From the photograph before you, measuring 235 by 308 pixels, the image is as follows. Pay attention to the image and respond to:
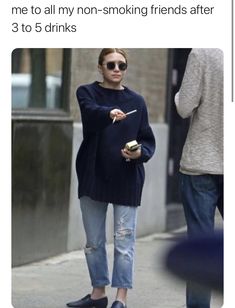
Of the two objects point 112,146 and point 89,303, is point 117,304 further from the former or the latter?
point 112,146

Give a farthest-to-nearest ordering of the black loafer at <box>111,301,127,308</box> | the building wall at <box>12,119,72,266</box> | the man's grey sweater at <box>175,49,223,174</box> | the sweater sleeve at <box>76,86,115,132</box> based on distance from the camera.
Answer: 1. the building wall at <box>12,119,72,266</box>
2. the black loafer at <box>111,301,127,308</box>
3. the sweater sleeve at <box>76,86,115,132</box>
4. the man's grey sweater at <box>175,49,223,174</box>

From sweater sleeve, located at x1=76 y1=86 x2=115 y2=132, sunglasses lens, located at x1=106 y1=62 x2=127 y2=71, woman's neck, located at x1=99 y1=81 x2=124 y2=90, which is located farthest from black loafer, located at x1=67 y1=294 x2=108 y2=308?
sunglasses lens, located at x1=106 y1=62 x2=127 y2=71

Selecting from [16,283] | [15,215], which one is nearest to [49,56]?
[15,215]

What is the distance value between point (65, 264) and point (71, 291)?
0.80 metres

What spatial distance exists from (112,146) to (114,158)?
70 mm

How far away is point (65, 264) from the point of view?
6172 mm

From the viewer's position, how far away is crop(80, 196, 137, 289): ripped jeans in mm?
4723

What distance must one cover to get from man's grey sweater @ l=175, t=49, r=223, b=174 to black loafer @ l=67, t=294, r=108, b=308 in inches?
42.6

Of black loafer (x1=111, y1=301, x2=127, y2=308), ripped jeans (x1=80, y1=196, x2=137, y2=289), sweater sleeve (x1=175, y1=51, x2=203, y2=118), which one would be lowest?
black loafer (x1=111, y1=301, x2=127, y2=308)

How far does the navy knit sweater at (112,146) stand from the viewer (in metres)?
4.59

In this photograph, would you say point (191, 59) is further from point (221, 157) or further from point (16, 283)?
point (16, 283)

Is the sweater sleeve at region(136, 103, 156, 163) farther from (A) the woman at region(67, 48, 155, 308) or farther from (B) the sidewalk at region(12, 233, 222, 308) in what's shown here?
(B) the sidewalk at region(12, 233, 222, 308)
